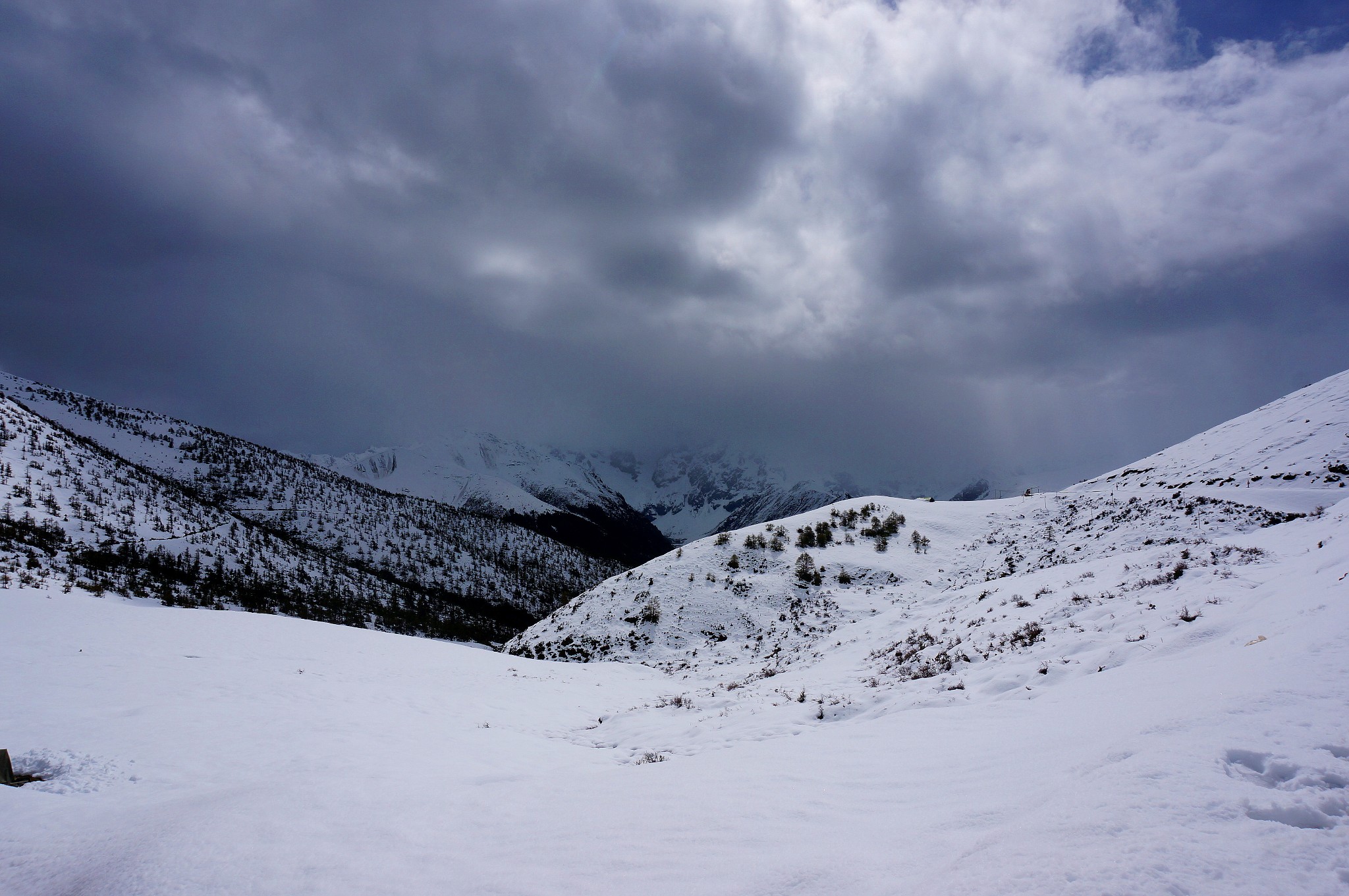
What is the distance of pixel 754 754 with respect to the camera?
861 centimetres

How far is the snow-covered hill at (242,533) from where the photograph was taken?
2901 inches

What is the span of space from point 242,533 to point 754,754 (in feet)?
433

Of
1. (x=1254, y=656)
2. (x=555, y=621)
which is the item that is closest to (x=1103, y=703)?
(x=1254, y=656)

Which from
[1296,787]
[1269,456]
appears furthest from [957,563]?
[1296,787]

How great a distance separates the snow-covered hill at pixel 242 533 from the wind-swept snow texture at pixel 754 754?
67265 mm

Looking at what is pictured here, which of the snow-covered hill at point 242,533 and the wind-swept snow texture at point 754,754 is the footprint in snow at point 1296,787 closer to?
the wind-swept snow texture at point 754,754

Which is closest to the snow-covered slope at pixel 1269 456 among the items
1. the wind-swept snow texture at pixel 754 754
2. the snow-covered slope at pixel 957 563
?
the snow-covered slope at pixel 957 563

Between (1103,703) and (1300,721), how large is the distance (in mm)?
2812

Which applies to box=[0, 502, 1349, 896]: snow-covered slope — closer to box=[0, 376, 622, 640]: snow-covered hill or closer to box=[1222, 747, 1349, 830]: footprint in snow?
box=[1222, 747, 1349, 830]: footprint in snow

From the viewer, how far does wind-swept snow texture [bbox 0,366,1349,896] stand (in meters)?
3.79

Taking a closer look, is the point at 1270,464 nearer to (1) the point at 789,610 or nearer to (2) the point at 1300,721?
(1) the point at 789,610

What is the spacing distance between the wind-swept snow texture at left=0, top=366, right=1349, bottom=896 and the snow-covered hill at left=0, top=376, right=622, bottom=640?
67.3m

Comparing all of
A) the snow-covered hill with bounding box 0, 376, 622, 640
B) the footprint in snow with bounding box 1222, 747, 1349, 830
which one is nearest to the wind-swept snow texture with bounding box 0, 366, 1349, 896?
the footprint in snow with bounding box 1222, 747, 1349, 830

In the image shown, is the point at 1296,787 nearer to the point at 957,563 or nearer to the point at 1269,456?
the point at 957,563
